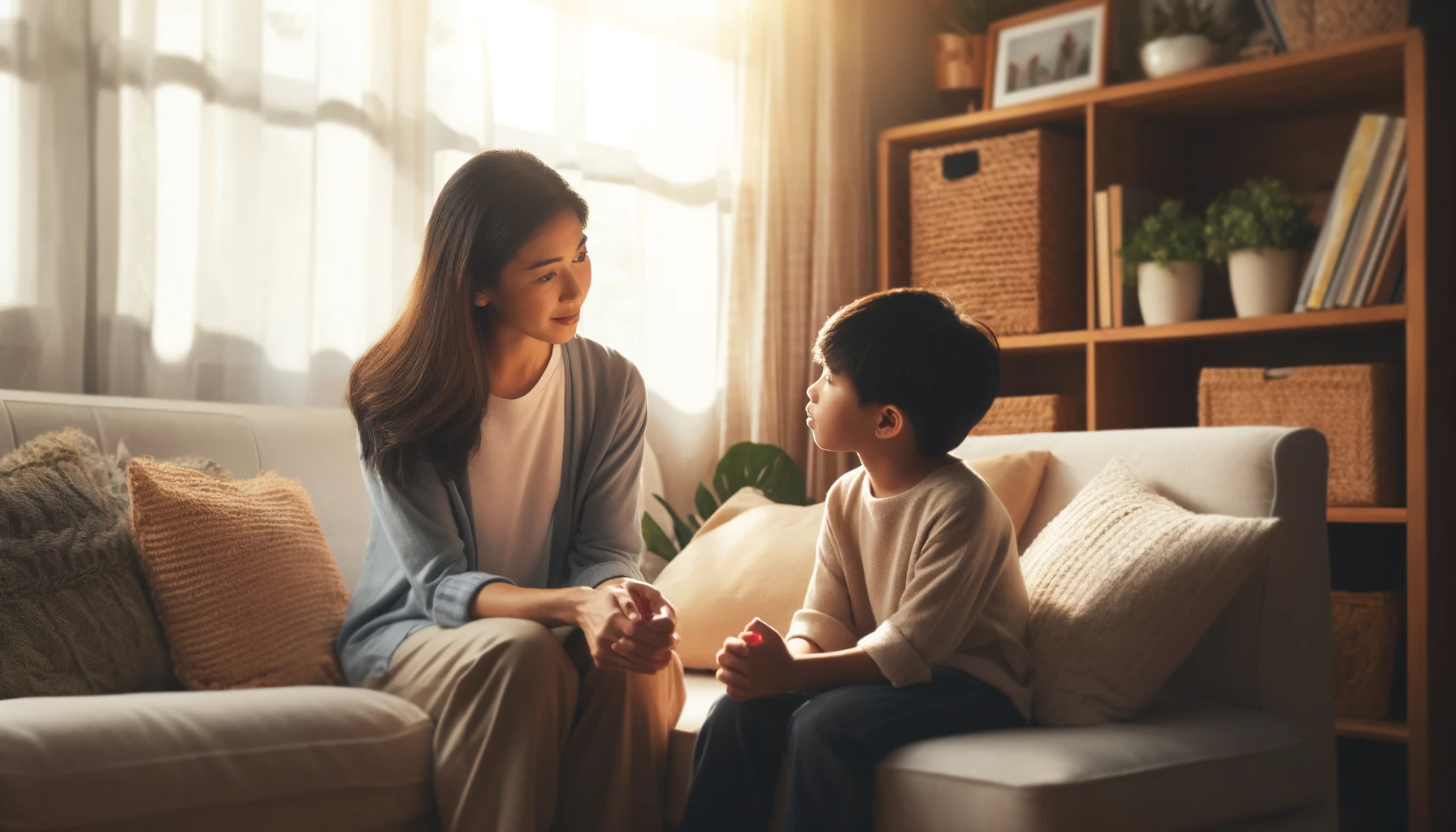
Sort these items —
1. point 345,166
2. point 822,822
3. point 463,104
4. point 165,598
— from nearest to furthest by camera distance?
Result: point 822,822, point 165,598, point 345,166, point 463,104

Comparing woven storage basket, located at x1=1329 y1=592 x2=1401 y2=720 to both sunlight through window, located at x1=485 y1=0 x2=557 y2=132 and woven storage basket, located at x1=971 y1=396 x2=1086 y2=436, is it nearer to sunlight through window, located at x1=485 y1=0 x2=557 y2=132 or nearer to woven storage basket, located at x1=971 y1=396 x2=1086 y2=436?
woven storage basket, located at x1=971 y1=396 x2=1086 y2=436

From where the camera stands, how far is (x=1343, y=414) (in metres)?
2.45

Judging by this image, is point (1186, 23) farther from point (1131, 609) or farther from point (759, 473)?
point (1131, 609)

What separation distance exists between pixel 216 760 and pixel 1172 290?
7.00ft

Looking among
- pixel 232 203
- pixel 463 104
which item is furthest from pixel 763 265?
pixel 232 203

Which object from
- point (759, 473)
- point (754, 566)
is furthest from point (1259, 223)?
point (754, 566)

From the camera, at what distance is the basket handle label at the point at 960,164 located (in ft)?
10.1

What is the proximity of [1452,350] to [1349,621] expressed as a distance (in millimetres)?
567

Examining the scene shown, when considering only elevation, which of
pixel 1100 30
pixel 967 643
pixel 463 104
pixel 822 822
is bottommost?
pixel 822 822

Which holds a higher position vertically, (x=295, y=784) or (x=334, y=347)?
(x=334, y=347)

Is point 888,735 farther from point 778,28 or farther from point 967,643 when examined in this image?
point 778,28

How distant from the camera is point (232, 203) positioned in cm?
224

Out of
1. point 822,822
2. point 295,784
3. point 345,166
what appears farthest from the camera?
point 345,166

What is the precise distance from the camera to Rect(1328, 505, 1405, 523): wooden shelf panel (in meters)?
2.37
